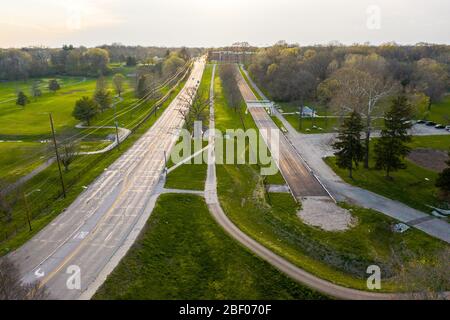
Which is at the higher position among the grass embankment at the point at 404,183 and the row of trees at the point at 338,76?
the row of trees at the point at 338,76

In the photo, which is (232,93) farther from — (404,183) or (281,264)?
(281,264)

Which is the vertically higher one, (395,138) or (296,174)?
(395,138)

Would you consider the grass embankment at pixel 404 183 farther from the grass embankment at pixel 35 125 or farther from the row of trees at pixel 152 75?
the row of trees at pixel 152 75

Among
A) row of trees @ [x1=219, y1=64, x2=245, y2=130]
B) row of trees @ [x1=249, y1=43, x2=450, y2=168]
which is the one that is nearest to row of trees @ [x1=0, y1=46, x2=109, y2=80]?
row of trees @ [x1=249, y1=43, x2=450, y2=168]

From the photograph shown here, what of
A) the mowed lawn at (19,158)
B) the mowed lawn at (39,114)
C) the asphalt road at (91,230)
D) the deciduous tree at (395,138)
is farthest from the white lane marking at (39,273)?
the mowed lawn at (39,114)

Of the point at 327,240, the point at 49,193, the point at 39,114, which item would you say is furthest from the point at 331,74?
the point at 39,114
